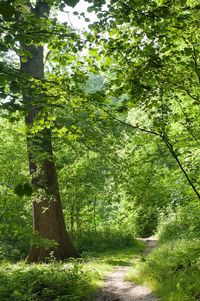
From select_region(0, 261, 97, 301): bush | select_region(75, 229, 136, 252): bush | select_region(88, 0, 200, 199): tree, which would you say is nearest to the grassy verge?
select_region(0, 261, 97, 301): bush

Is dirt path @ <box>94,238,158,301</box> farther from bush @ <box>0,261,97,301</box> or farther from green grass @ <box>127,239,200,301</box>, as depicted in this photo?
bush @ <box>0,261,97,301</box>

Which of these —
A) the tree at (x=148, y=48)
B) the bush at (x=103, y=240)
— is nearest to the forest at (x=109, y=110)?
the tree at (x=148, y=48)

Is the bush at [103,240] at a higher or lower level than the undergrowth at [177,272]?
higher

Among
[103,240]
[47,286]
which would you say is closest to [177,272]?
[47,286]

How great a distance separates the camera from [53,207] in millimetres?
11320

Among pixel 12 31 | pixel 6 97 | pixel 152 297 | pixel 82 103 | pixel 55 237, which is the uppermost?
pixel 12 31

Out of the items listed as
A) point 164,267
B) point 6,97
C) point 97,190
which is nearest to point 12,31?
point 6,97

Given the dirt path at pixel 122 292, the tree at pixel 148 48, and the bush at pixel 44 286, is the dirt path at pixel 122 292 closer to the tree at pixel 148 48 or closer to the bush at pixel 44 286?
the bush at pixel 44 286

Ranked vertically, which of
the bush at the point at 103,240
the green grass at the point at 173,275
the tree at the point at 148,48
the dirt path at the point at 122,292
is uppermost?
the tree at the point at 148,48

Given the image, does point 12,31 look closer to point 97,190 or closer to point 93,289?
point 93,289

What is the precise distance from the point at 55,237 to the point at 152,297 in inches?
202

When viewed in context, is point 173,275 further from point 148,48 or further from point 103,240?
point 103,240

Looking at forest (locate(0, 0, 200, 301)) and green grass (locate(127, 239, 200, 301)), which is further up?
forest (locate(0, 0, 200, 301))

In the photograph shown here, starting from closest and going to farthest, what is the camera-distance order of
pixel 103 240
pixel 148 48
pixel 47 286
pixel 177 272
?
pixel 148 48
pixel 47 286
pixel 177 272
pixel 103 240
